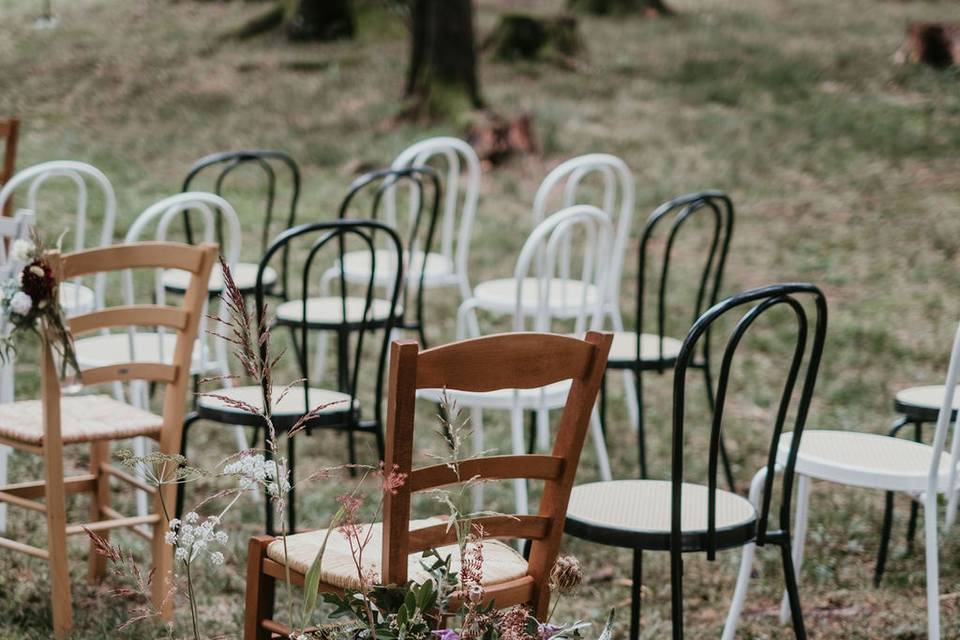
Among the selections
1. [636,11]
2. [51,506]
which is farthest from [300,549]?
[636,11]

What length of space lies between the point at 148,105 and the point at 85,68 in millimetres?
1719

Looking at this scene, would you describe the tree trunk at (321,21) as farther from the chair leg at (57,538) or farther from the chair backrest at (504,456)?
the chair backrest at (504,456)

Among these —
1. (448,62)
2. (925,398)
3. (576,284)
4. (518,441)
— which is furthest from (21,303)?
(448,62)

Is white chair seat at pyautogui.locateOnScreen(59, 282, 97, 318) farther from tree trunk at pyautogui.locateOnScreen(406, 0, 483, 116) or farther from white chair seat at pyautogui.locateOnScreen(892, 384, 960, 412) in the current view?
tree trunk at pyautogui.locateOnScreen(406, 0, 483, 116)

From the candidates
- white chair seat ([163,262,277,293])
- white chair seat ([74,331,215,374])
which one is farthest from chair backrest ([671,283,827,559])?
white chair seat ([163,262,277,293])

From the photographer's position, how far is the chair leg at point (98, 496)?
11.8 ft

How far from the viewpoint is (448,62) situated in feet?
35.2

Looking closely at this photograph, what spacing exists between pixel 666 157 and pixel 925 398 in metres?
6.40

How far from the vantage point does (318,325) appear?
15.3ft

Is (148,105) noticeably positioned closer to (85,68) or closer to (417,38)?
(85,68)

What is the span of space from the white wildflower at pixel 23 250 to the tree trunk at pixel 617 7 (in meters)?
13.5

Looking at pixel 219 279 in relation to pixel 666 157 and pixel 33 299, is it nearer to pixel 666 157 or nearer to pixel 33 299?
pixel 33 299

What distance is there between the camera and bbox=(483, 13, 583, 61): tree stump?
13.2 m

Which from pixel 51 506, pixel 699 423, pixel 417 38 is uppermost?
pixel 417 38
